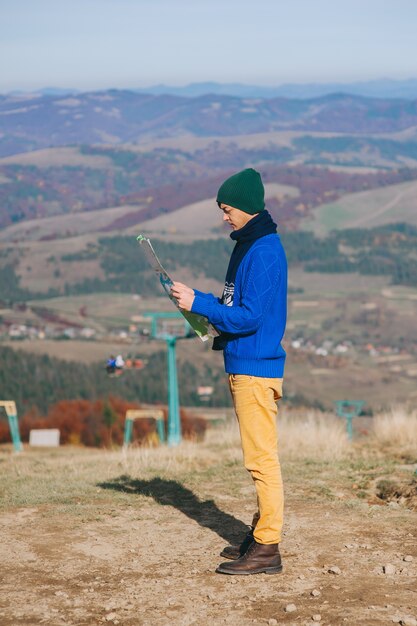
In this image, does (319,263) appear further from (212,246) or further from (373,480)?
(373,480)

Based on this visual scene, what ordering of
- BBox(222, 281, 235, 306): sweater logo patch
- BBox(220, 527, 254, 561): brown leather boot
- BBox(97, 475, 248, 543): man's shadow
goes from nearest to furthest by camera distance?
BBox(222, 281, 235, 306): sweater logo patch → BBox(220, 527, 254, 561): brown leather boot → BBox(97, 475, 248, 543): man's shadow

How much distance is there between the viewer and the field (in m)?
5.09

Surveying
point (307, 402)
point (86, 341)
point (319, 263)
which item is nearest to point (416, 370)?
point (307, 402)

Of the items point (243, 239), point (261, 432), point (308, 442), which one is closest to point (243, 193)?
point (243, 239)

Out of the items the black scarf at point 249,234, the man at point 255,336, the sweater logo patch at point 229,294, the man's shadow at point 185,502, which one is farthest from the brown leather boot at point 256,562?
the black scarf at point 249,234

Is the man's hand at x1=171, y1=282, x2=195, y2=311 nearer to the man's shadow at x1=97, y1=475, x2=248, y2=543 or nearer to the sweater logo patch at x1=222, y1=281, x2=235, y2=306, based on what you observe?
the sweater logo patch at x1=222, y1=281, x2=235, y2=306

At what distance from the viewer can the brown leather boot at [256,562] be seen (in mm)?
5641

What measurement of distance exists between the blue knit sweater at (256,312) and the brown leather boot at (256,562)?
39.5 inches

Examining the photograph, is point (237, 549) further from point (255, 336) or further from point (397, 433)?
point (397, 433)

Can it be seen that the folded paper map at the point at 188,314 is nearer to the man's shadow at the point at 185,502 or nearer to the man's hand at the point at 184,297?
the man's hand at the point at 184,297

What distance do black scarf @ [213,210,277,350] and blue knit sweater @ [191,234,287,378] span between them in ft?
0.12

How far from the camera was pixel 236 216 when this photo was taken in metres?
5.65

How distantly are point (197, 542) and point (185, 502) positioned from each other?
55.2 inches

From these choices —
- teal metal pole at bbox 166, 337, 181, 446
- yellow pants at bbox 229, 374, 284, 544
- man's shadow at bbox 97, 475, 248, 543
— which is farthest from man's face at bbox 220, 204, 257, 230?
teal metal pole at bbox 166, 337, 181, 446
